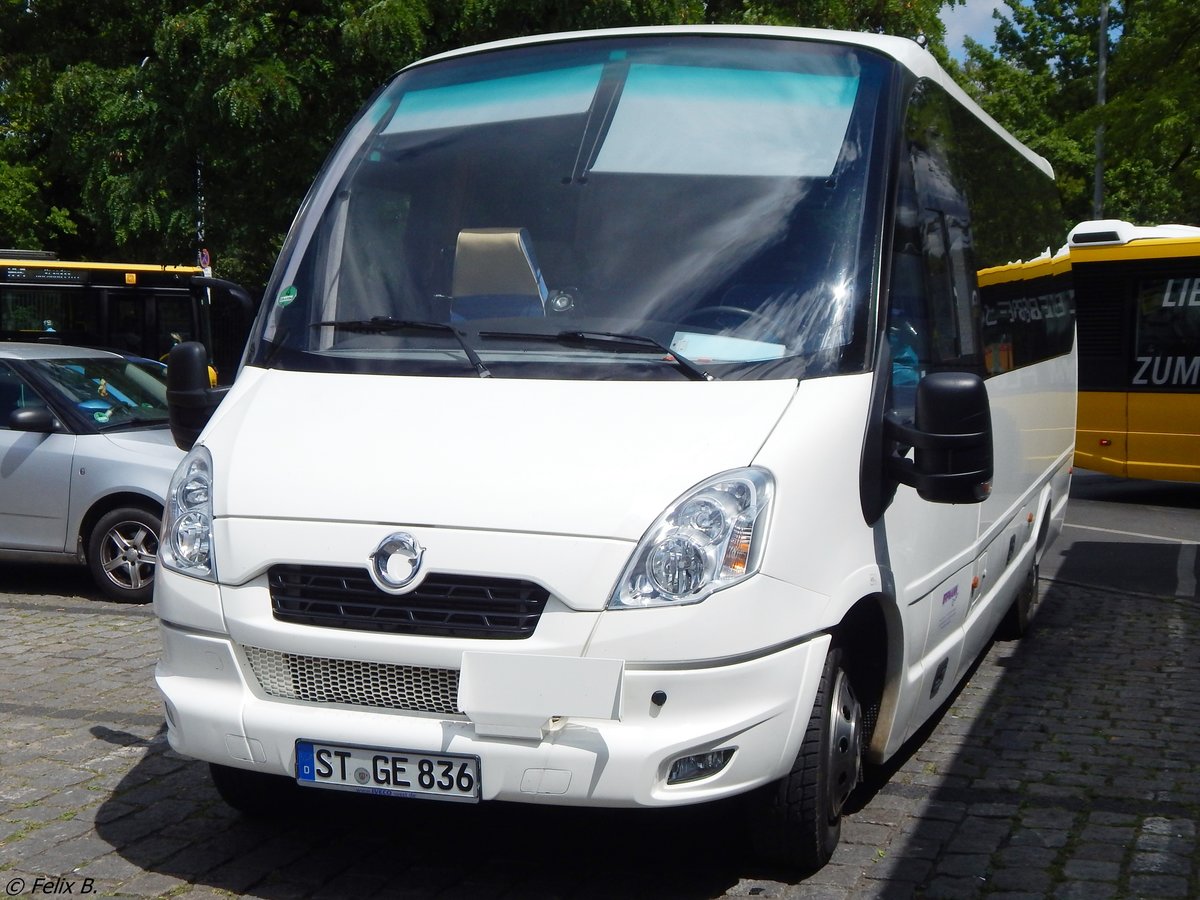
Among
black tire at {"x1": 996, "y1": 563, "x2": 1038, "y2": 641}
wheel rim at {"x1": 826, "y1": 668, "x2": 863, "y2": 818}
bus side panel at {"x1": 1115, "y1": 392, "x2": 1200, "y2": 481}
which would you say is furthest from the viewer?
bus side panel at {"x1": 1115, "y1": 392, "x2": 1200, "y2": 481}

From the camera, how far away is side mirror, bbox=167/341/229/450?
5.04 meters

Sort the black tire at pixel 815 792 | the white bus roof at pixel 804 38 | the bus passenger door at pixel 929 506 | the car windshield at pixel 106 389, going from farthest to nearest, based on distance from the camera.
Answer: the car windshield at pixel 106 389
the white bus roof at pixel 804 38
the bus passenger door at pixel 929 506
the black tire at pixel 815 792

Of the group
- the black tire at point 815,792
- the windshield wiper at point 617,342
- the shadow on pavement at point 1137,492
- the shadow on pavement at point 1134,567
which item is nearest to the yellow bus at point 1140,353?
the shadow on pavement at point 1137,492

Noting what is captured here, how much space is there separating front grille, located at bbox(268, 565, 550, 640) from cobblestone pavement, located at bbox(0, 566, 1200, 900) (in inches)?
33.8

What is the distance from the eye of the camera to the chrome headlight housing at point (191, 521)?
412 centimetres

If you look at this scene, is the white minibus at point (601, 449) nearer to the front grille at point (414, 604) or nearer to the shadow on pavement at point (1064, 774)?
the front grille at point (414, 604)

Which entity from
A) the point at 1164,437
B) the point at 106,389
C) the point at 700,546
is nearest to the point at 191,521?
the point at 700,546

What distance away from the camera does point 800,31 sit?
16.7ft

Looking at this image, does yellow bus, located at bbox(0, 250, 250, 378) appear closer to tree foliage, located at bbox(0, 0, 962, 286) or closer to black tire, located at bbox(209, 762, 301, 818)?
tree foliage, located at bbox(0, 0, 962, 286)

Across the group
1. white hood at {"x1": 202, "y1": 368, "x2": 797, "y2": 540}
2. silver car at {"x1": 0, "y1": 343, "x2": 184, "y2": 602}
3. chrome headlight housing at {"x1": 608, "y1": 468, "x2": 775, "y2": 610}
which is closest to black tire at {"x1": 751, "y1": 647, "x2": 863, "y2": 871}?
chrome headlight housing at {"x1": 608, "y1": 468, "x2": 775, "y2": 610}

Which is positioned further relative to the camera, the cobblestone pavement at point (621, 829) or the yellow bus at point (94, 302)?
the yellow bus at point (94, 302)

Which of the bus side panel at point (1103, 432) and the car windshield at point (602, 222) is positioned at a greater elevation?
the car windshield at point (602, 222)

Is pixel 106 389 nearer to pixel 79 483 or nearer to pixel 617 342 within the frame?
pixel 79 483

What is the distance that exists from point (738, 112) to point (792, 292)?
758 mm
